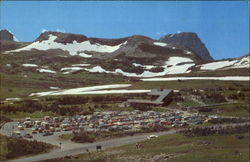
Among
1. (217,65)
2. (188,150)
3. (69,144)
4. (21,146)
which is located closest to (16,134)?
(21,146)

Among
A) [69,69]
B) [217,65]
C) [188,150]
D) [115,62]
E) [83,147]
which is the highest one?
[115,62]

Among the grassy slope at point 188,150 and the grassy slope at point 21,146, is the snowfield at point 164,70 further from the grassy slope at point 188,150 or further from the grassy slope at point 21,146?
the grassy slope at point 188,150

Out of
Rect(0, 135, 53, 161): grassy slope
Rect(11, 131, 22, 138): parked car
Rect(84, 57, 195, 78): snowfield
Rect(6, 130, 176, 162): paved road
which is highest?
Rect(84, 57, 195, 78): snowfield

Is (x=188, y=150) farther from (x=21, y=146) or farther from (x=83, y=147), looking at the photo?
(x=21, y=146)

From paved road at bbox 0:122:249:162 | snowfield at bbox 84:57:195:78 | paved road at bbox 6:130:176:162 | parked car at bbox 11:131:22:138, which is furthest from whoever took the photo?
snowfield at bbox 84:57:195:78

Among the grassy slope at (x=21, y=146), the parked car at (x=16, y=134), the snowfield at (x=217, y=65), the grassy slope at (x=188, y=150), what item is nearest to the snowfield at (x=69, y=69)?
the snowfield at (x=217, y=65)

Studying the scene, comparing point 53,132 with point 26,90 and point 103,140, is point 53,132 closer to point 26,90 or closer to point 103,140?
point 103,140

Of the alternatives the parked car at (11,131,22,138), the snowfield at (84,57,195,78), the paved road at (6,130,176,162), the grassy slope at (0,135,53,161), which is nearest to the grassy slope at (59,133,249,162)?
the paved road at (6,130,176,162)

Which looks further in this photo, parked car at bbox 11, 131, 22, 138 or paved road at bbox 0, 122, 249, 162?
parked car at bbox 11, 131, 22, 138

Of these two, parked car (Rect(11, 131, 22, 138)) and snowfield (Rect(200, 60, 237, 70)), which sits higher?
snowfield (Rect(200, 60, 237, 70))

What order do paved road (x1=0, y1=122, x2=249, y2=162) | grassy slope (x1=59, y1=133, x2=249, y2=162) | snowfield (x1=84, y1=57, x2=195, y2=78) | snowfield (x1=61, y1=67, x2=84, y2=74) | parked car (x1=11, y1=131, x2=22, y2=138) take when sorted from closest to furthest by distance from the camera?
grassy slope (x1=59, y1=133, x2=249, y2=162), paved road (x1=0, y1=122, x2=249, y2=162), parked car (x1=11, y1=131, x2=22, y2=138), snowfield (x1=61, y1=67, x2=84, y2=74), snowfield (x1=84, y1=57, x2=195, y2=78)

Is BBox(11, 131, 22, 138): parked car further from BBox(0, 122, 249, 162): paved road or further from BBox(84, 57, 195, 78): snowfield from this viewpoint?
BBox(84, 57, 195, 78): snowfield
